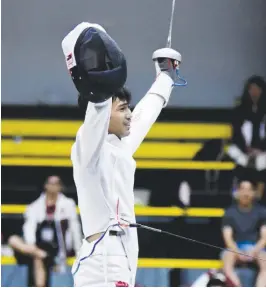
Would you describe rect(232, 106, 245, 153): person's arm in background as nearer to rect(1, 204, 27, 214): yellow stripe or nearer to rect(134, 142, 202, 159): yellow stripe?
rect(134, 142, 202, 159): yellow stripe

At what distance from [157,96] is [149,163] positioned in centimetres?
297

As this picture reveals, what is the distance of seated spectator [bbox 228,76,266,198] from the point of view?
6.23 meters

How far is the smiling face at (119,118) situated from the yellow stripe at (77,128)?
369 centimetres

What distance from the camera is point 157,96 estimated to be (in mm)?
3467

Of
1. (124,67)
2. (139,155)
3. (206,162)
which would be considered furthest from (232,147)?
(124,67)

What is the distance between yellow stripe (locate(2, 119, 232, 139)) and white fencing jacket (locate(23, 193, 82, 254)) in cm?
97

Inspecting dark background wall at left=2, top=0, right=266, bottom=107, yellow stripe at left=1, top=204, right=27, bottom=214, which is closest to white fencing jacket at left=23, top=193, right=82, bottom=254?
yellow stripe at left=1, top=204, right=27, bottom=214

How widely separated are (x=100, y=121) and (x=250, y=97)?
12.0 feet

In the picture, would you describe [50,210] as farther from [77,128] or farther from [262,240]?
[262,240]

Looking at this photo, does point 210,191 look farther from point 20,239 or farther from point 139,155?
point 20,239

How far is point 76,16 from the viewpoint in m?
6.86

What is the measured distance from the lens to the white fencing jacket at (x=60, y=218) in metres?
5.71

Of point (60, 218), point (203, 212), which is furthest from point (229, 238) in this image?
point (60, 218)

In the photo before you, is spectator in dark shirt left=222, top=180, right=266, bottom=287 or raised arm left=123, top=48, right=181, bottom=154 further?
spectator in dark shirt left=222, top=180, right=266, bottom=287
